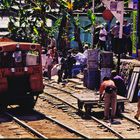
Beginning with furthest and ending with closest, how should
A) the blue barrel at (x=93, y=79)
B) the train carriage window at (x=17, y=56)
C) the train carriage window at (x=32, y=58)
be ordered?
the blue barrel at (x=93, y=79)
the train carriage window at (x=32, y=58)
the train carriage window at (x=17, y=56)

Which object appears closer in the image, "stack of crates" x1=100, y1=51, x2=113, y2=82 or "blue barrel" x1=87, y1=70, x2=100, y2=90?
"stack of crates" x1=100, y1=51, x2=113, y2=82

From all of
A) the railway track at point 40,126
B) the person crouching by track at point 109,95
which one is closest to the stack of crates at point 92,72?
the railway track at point 40,126

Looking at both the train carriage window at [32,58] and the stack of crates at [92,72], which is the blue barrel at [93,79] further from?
the train carriage window at [32,58]

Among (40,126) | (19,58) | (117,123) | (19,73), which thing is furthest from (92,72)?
(40,126)

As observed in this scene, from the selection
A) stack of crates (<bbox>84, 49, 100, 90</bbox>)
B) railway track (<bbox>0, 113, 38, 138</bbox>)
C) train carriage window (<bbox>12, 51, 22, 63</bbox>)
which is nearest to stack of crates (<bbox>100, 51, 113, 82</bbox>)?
stack of crates (<bbox>84, 49, 100, 90</bbox>)

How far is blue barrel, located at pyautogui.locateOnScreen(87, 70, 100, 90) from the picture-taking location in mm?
24672

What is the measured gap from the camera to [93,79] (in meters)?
24.7

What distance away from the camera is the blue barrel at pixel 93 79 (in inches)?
971

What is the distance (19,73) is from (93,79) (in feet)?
21.9

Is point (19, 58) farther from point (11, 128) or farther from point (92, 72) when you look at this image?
point (92, 72)

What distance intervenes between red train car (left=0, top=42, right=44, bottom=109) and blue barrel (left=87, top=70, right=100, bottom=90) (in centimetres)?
580

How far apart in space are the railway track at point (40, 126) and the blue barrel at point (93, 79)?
5594 mm

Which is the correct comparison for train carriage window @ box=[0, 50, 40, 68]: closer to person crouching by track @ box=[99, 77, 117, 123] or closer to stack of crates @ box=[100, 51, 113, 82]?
person crouching by track @ box=[99, 77, 117, 123]

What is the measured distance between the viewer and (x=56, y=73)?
28.7 metres
